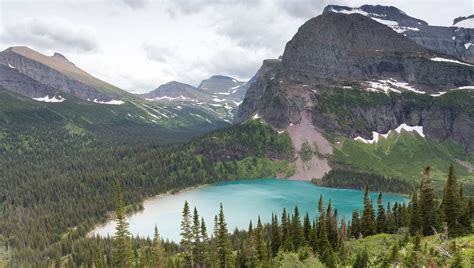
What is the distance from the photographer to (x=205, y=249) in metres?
89.8

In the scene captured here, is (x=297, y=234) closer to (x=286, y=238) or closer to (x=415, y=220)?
(x=286, y=238)

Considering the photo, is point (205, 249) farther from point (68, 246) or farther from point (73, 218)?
point (73, 218)

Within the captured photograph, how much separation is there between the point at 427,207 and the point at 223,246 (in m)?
49.4

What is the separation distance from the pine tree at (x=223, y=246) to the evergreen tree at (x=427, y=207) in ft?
148

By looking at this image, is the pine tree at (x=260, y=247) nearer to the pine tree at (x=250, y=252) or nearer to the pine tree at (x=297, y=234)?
the pine tree at (x=250, y=252)

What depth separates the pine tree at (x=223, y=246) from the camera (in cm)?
8525

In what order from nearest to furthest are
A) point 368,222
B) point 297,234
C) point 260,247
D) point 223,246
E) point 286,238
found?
point 260,247
point 223,246
point 286,238
point 297,234
point 368,222

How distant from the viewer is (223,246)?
87375mm

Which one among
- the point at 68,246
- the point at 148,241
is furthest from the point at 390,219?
the point at 68,246

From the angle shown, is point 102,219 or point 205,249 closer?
point 205,249

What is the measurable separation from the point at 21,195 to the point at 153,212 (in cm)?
7930

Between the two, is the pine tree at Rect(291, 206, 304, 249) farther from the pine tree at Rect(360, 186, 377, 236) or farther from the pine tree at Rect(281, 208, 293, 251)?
the pine tree at Rect(360, 186, 377, 236)

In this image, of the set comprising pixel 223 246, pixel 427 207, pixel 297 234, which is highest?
pixel 427 207

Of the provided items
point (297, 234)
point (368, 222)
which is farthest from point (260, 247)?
point (368, 222)
